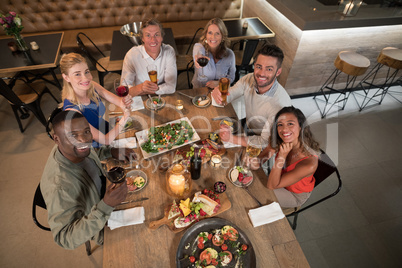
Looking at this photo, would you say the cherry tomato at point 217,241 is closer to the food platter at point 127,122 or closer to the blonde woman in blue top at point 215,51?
the food platter at point 127,122

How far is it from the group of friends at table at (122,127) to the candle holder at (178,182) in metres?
0.30

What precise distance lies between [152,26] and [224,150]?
4.95 feet

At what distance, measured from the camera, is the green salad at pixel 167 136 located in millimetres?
1805

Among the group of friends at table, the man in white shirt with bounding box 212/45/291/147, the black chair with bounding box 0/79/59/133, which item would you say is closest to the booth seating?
the black chair with bounding box 0/79/59/133

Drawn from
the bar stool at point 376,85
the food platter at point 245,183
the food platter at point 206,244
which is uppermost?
the food platter at point 245,183

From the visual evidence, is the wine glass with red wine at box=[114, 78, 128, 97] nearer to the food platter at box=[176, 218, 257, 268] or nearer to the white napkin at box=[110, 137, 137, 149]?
the white napkin at box=[110, 137, 137, 149]

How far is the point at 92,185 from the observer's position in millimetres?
1569

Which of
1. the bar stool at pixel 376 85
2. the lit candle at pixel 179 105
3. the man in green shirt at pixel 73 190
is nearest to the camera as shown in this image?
the man in green shirt at pixel 73 190

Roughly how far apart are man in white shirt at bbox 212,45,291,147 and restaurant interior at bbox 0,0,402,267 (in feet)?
3.02

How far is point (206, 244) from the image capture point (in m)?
1.33

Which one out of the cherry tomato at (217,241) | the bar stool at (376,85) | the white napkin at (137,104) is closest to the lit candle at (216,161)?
the cherry tomato at (217,241)

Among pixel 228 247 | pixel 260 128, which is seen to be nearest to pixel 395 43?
pixel 260 128

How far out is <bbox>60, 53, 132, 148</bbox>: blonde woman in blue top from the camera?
6.08ft

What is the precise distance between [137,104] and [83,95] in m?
0.48
